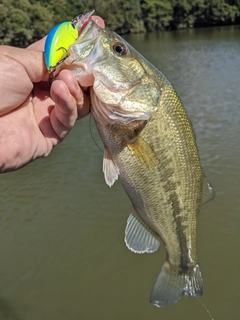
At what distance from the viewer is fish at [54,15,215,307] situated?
7.77ft

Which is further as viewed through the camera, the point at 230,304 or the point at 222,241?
the point at 222,241

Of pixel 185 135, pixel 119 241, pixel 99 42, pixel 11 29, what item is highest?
pixel 99 42

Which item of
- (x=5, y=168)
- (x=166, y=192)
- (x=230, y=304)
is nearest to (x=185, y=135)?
(x=166, y=192)

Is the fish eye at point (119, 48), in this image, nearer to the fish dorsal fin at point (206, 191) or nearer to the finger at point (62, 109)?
the finger at point (62, 109)

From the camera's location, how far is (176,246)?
2834 mm

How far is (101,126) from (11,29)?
4087 centimetres

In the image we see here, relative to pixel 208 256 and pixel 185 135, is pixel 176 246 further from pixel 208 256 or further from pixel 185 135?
pixel 208 256

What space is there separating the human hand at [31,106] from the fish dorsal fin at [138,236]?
2.85 ft

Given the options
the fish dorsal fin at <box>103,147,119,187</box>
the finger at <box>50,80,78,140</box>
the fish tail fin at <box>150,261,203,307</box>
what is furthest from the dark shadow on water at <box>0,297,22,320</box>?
the fish dorsal fin at <box>103,147,119,187</box>

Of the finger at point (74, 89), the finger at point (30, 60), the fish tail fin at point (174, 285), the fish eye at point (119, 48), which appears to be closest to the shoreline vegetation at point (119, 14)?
the finger at point (30, 60)

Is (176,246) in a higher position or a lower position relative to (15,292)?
higher

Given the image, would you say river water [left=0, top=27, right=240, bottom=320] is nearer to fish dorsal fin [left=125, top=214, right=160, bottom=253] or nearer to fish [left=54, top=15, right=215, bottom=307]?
fish dorsal fin [left=125, top=214, right=160, bottom=253]

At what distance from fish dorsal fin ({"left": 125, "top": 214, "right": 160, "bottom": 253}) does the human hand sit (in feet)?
2.85

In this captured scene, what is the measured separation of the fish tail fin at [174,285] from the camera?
2.91m
